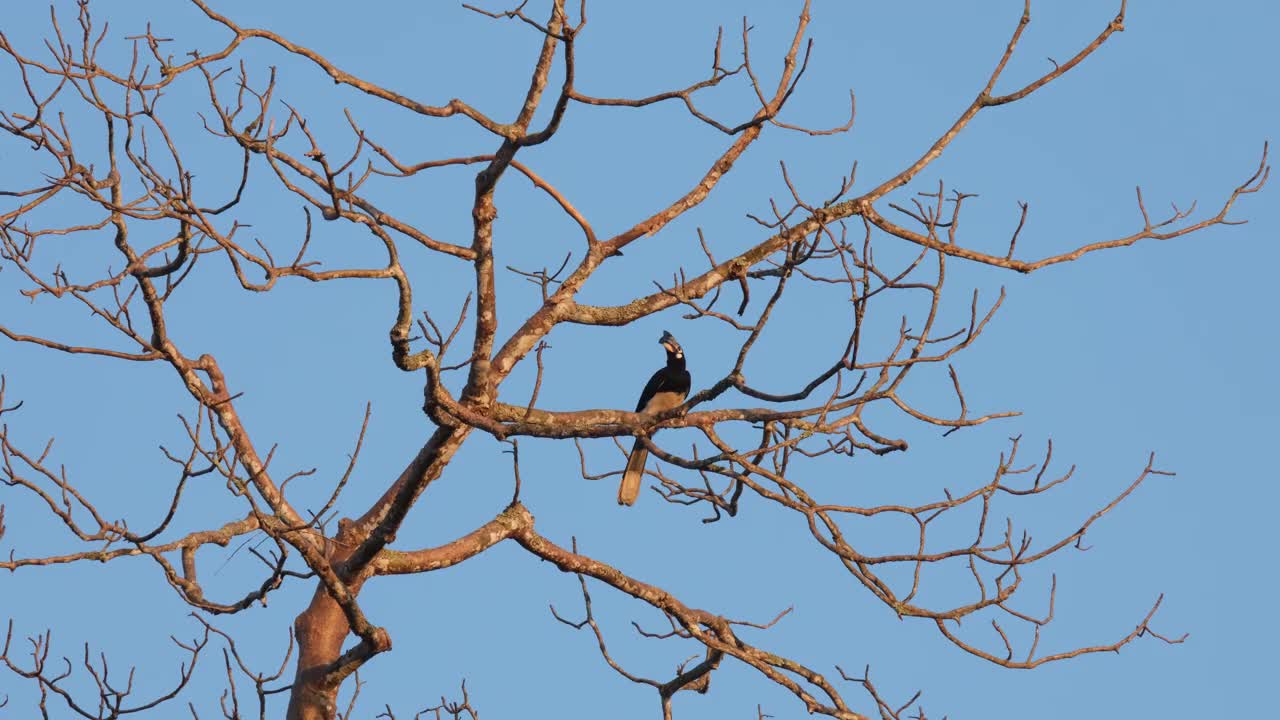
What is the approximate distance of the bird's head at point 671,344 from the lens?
8695mm

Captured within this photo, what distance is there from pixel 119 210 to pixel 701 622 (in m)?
2.71

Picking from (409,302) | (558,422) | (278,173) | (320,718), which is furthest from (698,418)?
(320,718)

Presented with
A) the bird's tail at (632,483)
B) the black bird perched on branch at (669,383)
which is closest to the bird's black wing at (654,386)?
the black bird perched on branch at (669,383)

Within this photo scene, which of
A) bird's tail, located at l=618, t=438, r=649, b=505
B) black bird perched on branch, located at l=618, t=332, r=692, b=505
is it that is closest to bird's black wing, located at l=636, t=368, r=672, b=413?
black bird perched on branch, located at l=618, t=332, r=692, b=505

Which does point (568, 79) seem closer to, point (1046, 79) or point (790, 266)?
point (790, 266)

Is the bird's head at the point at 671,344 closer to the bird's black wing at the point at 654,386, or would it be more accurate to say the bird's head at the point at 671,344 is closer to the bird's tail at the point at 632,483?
the bird's black wing at the point at 654,386

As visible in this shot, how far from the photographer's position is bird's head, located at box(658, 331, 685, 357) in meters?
8.70

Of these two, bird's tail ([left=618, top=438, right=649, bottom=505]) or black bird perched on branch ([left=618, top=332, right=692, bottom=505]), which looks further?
black bird perched on branch ([left=618, top=332, right=692, bottom=505])

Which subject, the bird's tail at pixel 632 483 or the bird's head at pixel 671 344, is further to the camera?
the bird's head at pixel 671 344

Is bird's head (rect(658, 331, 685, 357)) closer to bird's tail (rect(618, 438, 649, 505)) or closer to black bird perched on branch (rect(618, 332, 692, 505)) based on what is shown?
black bird perched on branch (rect(618, 332, 692, 505))

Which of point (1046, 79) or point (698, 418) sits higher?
point (1046, 79)

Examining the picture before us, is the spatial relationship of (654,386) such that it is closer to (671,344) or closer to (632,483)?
(671,344)

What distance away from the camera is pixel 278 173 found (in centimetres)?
447

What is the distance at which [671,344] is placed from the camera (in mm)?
8703
